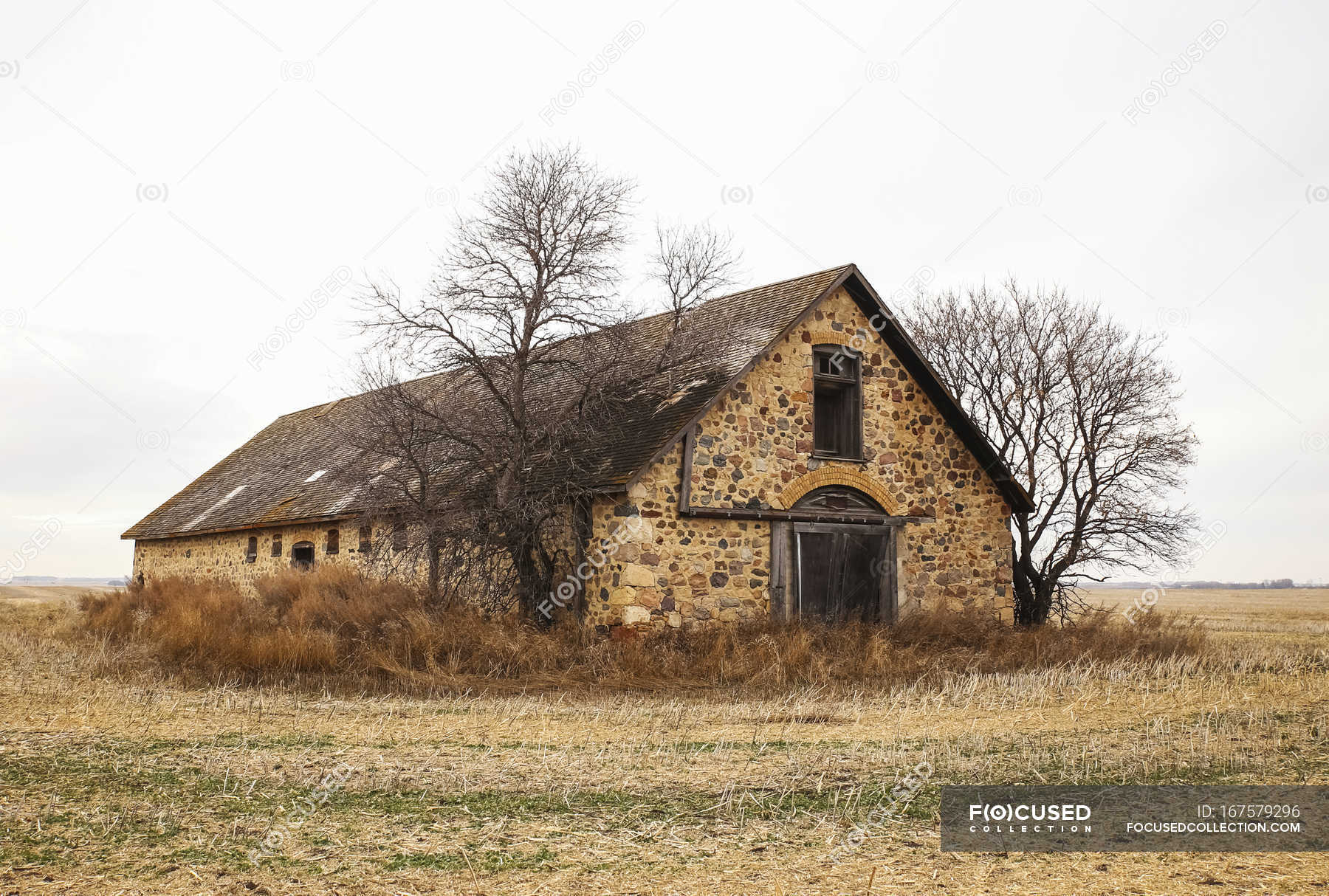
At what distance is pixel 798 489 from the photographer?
1656cm

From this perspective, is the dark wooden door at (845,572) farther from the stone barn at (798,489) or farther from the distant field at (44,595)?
the distant field at (44,595)

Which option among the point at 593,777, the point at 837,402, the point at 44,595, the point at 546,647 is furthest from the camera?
the point at 44,595

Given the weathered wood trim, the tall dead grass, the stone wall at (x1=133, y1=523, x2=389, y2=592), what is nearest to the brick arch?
the weathered wood trim

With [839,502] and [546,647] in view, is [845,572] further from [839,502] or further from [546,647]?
[546,647]

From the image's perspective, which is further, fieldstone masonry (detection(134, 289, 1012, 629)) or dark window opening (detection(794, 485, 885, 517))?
dark window opening (detection(794, 485, 885, 517))

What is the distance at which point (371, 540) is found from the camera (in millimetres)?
20547

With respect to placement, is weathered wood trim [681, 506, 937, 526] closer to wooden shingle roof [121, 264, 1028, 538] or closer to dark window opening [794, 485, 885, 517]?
dark window opening [794, 485, 885, 517]

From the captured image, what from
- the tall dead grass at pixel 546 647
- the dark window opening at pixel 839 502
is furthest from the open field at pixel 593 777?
the dark window opening at pixel 839 502

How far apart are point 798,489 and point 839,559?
4.38 feet

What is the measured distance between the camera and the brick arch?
53.9 feet

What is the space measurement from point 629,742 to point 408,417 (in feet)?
26.4

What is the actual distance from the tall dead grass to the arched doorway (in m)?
0.70

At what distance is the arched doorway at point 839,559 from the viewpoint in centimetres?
1642

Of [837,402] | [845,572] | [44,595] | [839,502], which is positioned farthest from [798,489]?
[44,595]
